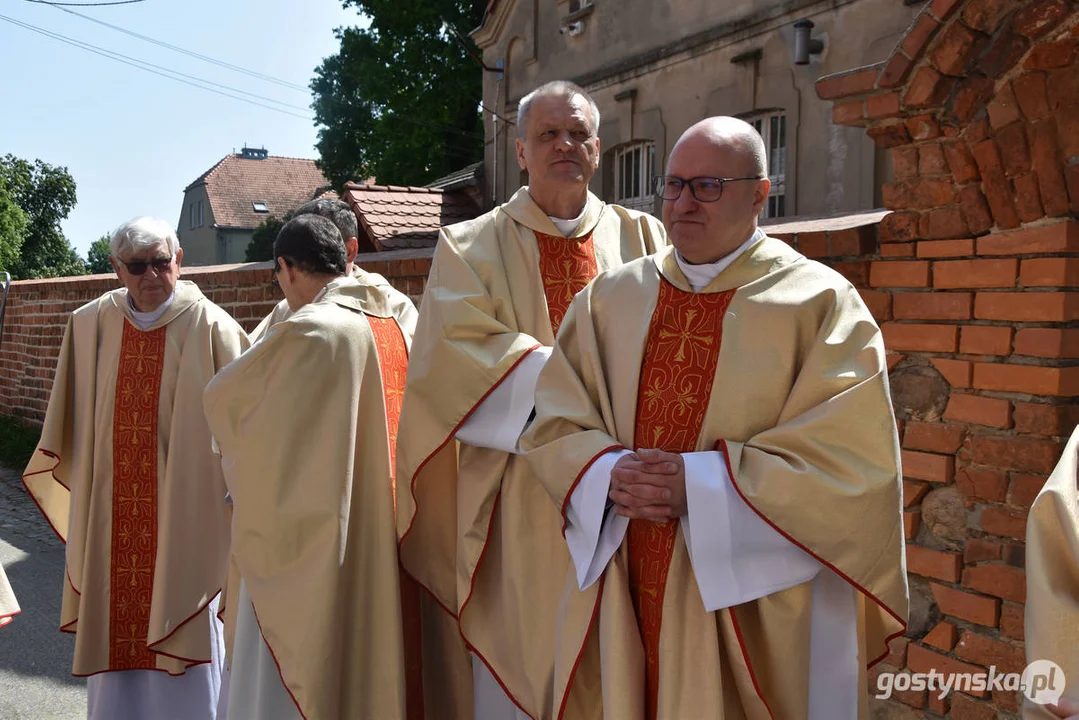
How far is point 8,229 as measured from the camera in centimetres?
2684

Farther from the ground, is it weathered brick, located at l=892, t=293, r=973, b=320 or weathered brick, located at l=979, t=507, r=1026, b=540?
weathered brick, located at l=892, t=293, r=973, b=320

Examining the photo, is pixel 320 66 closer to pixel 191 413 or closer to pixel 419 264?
pixel 419 264

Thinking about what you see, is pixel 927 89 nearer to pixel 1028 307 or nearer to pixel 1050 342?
pixel 1028 307

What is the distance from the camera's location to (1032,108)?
314 cm

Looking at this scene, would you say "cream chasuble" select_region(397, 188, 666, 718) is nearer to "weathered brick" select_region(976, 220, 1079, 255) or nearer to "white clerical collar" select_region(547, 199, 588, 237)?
"white clerical collar" select_region(547, 199, 588, 237)

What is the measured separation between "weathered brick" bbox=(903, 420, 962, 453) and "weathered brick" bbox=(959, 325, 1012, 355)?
0.86ft

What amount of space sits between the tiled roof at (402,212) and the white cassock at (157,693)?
816 centimetres

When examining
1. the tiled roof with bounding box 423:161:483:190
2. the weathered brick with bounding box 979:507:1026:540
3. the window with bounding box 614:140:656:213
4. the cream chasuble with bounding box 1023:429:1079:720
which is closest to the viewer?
the cream chasuble with bounding box 1023:429:1079:720

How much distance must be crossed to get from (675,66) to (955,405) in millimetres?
10792

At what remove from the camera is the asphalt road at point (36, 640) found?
177 inches

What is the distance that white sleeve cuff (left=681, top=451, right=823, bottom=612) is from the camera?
2301 millimetres

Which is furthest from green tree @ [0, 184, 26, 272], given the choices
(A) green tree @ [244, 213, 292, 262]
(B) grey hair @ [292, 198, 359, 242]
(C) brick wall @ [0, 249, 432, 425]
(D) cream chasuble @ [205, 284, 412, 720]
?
(D) cream chasuble @ [205, 284, 412, 720]

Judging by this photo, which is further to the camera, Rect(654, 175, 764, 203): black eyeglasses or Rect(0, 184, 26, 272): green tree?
Rect(0, 184, 26, 272): green tree

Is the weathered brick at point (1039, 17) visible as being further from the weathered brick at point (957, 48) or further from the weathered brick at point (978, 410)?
the weathered brick at point (978, 410)
